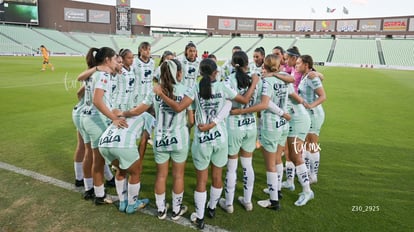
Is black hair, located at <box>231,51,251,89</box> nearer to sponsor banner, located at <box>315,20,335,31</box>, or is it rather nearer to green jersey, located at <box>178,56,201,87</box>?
green jersey, located at <box>178,56,201,87</box>

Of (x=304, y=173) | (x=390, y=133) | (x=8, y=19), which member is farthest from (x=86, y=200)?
(x=8, y=19)

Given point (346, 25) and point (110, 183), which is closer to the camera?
point (110, 183)

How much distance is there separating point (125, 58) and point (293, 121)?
3.55 meters

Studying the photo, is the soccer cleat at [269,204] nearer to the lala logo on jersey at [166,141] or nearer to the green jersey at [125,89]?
the lala logo on jersey at [166,141]

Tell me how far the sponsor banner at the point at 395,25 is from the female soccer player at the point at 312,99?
233ft

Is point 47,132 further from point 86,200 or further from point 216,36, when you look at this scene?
point 216,36

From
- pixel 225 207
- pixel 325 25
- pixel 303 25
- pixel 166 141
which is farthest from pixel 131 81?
pixel 303 25

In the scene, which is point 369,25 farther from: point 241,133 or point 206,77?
point 206,77

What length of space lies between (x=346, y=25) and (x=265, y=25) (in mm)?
19360

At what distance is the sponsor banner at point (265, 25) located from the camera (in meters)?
77.4

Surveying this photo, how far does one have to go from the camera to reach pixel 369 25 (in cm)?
6700

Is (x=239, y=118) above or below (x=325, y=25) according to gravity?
below

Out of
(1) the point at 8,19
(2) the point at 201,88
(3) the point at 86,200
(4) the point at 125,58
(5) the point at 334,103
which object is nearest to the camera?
(2) the point at 201,88

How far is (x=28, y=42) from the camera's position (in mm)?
52031
